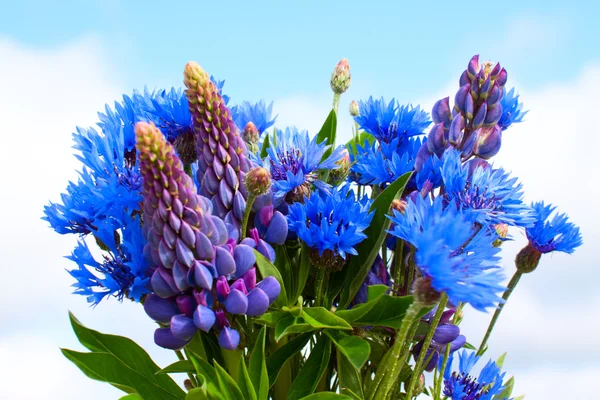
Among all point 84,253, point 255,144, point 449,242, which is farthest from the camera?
point 255,144

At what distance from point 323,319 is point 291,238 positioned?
185 mm

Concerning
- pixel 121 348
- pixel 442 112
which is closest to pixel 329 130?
pixel 442 112

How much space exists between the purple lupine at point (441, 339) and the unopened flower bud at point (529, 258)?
0.71ft

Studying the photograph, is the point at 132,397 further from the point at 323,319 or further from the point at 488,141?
the point at 488,141

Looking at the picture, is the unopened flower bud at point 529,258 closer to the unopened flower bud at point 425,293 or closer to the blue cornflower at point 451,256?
the blue cornflower at point 451,256

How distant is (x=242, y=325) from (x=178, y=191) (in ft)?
1.11

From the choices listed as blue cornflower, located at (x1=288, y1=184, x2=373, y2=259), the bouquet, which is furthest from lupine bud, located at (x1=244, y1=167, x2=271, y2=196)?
blue cornflower, located at (x1=288, y1=184, x2=373, y2=259)

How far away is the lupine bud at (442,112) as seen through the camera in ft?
4.42

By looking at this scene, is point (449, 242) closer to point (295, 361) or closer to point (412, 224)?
point (412, 224)

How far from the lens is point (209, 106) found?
1161mm

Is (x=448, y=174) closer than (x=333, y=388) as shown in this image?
Yes

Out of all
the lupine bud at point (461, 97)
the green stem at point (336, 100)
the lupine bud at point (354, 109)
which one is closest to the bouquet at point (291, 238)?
the lupine bud at point (461, 97)

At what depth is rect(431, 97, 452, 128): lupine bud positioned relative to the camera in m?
1.35

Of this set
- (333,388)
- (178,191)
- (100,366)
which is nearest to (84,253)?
(100,366)
